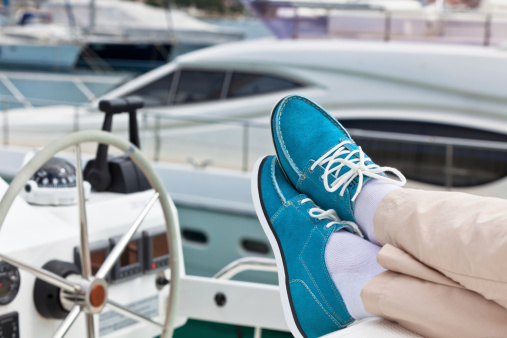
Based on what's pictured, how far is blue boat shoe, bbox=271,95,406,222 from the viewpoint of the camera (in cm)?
145

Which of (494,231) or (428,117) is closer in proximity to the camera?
(494,231)

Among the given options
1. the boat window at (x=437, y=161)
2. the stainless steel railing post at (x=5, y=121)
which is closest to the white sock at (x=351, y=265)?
the boat window at (x=437, y=161)

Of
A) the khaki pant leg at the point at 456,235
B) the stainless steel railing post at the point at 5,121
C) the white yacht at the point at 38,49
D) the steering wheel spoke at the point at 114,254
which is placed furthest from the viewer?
the white yacht at the point at 38,49

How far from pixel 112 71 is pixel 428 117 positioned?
1056 cm

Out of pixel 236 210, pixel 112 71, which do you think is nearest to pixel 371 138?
pixel 236 210

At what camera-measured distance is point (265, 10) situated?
6.40m

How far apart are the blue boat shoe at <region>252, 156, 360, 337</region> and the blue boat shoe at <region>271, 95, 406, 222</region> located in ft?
0.10

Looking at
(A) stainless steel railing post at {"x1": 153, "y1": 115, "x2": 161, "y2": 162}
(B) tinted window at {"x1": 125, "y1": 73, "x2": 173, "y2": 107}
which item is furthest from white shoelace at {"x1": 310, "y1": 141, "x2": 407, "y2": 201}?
(B) tinted window at {"x1": 125, "y1": 73, "x2": 173, "y2": 107}

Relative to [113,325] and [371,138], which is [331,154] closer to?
[113,325]

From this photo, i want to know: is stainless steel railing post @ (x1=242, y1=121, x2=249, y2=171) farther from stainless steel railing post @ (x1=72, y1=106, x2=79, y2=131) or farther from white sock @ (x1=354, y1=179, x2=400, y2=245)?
white sock @ (x1=354, y1=179, x2=400, y2=245)

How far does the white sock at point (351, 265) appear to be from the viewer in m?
1.32

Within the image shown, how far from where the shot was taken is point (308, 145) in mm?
1574

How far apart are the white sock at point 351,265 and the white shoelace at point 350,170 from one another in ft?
0.30

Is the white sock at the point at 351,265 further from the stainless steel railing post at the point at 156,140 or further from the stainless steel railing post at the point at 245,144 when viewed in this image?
the stainless steel railing post at the point at 156,140
